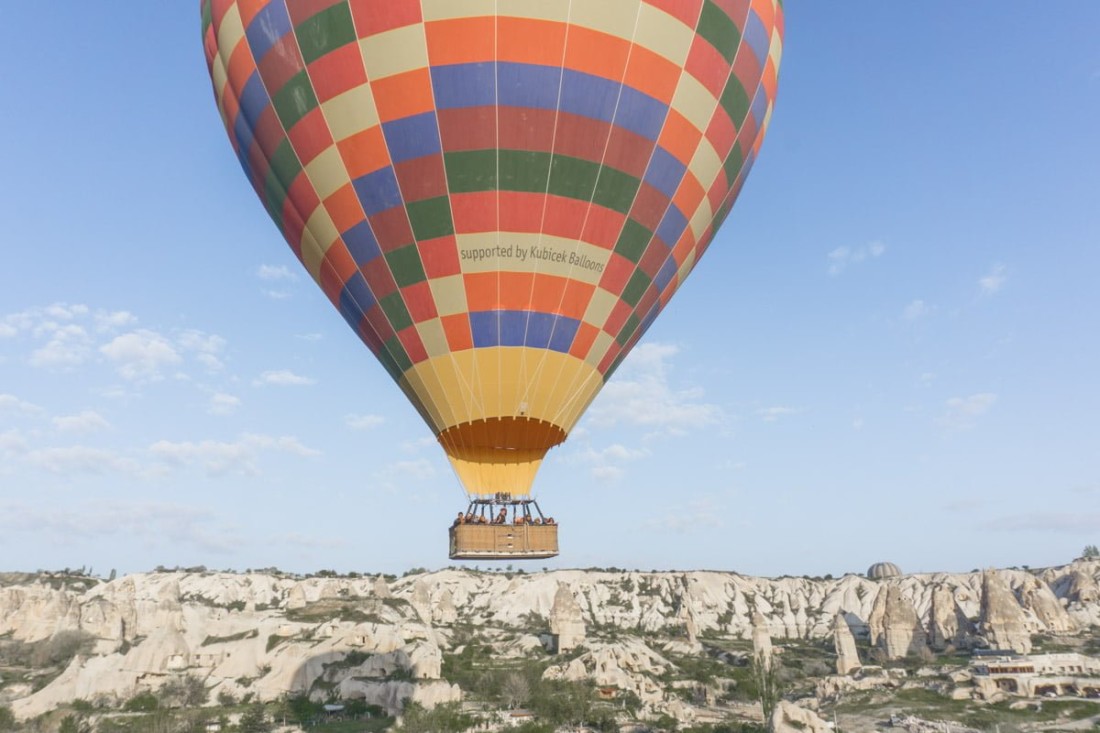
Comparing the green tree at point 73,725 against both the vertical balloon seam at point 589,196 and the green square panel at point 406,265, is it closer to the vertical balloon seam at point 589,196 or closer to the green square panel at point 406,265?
the green square panel at point 406,265

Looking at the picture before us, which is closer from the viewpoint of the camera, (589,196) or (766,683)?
(589,196)

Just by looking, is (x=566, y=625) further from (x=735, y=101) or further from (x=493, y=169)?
(x=493, y=169)

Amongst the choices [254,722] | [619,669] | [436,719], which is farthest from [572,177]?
[619,669]

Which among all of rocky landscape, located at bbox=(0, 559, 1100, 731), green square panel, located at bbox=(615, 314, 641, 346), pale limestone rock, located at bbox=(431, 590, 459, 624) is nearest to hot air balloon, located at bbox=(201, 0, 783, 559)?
green square panel, located at bbox=(615, 314, 641, 346)

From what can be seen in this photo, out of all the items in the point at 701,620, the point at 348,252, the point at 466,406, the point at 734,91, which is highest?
the point at 734,91

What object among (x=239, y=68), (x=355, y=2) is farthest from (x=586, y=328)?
(x=239, y=68)

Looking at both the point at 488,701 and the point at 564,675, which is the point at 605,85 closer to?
the point at 488,701

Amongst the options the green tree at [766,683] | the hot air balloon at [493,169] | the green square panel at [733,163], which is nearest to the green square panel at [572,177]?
the hot air balloon at [493,169]
